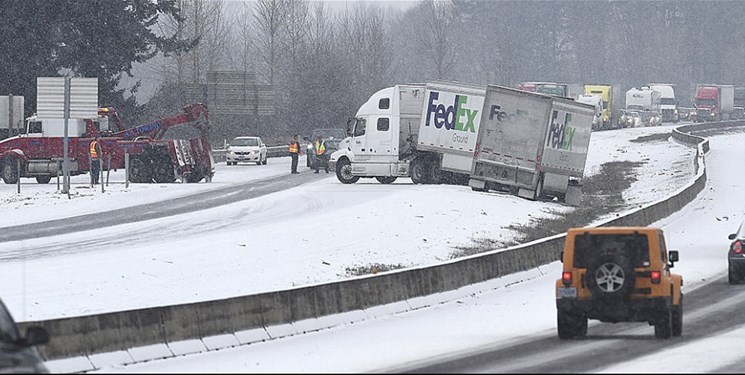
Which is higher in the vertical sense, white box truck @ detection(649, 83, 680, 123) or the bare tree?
the bare tree

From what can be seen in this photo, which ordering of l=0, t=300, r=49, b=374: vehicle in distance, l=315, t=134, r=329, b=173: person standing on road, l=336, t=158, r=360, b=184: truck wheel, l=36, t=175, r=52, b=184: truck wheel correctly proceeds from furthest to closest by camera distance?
l=315, t=134, r=329, b=173: person standing on road < l=36, t=175, r=52, b=184: truck wheel < l=336, t=158, r=360, b=184: truck wheel < l=0, t=300, r=49, b=374: vehicle in distance

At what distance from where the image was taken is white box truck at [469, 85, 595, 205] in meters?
46.4

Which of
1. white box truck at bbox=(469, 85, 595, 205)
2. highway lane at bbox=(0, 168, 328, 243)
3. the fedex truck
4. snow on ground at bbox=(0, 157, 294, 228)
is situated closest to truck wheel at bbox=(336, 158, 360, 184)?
highway lane at bbox=(0, 168, 328, 243)

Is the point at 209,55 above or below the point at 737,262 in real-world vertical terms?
above

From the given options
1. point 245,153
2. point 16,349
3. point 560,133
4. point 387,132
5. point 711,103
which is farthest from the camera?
point 711,103

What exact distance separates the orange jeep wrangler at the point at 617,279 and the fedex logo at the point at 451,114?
28673 mm

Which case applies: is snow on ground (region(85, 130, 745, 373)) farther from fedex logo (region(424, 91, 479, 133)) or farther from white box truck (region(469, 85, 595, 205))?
fedex logo (region(424, 91, 479, 133))

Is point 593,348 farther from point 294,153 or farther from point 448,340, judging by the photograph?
point 294,153

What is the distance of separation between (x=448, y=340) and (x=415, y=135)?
30332 millimetres

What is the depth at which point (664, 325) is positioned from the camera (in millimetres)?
19109

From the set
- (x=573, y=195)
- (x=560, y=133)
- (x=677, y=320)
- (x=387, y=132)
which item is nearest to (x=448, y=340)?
(x=677, y=320)

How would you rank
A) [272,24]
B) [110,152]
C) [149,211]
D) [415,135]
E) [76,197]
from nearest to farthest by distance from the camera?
[149,211] → [76,197] → [415,135] → [110,152] → [272,24]

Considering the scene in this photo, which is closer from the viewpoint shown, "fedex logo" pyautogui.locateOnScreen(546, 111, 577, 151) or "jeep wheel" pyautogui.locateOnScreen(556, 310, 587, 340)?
"jeep wheel" pyautogui.locateOnScreen(556, 310, 587, 340)

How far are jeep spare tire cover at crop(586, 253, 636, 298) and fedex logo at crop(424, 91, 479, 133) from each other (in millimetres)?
28804
